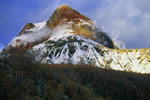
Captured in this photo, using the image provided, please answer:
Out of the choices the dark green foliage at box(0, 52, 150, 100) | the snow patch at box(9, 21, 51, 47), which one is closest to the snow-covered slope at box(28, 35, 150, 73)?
the dark green foliage at box(0, 52, 150, 100)

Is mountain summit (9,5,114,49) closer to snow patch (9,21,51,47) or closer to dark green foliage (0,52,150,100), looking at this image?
snow patch (9,21,51,47)

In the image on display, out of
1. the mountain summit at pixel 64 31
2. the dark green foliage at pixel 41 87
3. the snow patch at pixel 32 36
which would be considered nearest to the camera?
Result: the dark green foliage at pixel 41 87

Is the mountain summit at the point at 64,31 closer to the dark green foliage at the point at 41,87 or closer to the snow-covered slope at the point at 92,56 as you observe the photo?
the snow-covered slope at the point at 92,56

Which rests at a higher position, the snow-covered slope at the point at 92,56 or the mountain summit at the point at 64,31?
the mountain summit at the point at 64,31

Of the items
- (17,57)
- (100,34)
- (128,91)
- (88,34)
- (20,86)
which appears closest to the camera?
(20,86)

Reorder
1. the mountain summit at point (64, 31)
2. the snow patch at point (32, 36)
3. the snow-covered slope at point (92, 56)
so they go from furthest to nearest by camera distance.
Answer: the snow patch at point (32, 36)
the mountain summit at point (64, 31)
the snow-covered slope at point (92, 56)

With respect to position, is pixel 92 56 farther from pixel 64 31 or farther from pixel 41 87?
pixel 41 87

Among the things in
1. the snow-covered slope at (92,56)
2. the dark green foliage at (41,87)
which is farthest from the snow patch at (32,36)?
the dark green foliage at (41,87)

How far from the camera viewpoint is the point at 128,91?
76.5 meters

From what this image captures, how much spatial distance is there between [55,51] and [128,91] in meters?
61.2

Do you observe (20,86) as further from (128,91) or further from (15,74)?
(128,91)

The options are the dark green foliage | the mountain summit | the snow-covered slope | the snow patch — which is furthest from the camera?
the snow patch

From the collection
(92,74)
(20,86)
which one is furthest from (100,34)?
(20,86)

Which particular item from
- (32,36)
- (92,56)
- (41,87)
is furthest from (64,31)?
(41,87)
